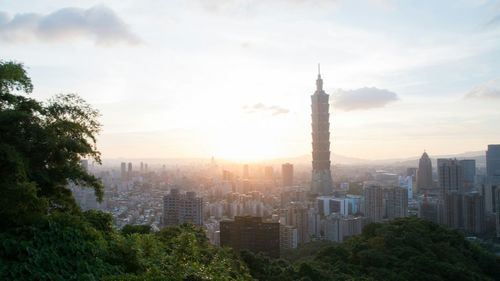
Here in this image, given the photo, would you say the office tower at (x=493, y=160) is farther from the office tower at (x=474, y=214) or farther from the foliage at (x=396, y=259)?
the foliage at (x=396, y=259)

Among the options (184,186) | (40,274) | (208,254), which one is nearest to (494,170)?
(184,186)

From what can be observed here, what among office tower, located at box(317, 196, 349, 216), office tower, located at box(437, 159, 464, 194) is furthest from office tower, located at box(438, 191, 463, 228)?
office tower, located at box(317, 196, 349, 216)

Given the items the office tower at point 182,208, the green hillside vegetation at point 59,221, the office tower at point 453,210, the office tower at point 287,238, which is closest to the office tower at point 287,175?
the office tower at point 453,210

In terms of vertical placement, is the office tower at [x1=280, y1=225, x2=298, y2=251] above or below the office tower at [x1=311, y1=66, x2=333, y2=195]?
below

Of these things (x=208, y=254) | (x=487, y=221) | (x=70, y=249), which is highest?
(x=70, y=249)

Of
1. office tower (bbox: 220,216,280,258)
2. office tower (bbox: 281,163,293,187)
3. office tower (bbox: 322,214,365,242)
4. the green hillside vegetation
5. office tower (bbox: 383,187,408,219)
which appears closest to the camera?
the green hillside vegetation

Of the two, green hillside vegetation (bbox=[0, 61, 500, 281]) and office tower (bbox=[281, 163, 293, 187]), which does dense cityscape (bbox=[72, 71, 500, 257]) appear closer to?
office tower (bbox=[281, 163, 293, 187])

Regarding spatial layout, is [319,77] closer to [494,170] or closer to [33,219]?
[494,170]
